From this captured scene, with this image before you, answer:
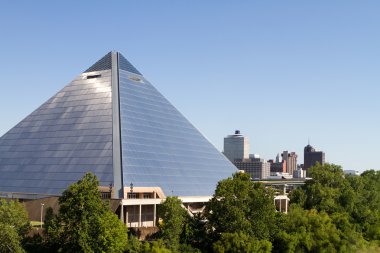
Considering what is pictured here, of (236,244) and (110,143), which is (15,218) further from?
(110,143)

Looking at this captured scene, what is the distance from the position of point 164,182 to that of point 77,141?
1718cm

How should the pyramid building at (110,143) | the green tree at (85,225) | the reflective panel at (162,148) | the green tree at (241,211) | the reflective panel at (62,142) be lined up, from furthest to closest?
the reflective panel at (162,148)
the reflective panel at (62,142)
the pyramid building at (110,143)
the green tree at (241,211)
the green tree at (85,225)

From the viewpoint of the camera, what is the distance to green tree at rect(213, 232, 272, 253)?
194ft

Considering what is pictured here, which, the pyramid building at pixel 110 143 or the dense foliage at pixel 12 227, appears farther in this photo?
the pyramid building at pixel 110 143

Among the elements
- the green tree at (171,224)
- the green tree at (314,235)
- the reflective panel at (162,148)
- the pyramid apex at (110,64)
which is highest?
the pyramid apex at (110,64)

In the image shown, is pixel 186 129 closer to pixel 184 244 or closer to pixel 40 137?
pixel 40 137

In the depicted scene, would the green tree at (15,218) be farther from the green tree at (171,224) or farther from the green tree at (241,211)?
the green tree at (241,211)

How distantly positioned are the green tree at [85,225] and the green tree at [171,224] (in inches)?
208

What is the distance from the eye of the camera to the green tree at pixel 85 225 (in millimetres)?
53469

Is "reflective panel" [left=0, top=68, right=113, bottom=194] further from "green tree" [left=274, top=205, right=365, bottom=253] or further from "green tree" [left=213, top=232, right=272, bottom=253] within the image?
"green tree" [left=274, top=205, right=365, bottom=253]

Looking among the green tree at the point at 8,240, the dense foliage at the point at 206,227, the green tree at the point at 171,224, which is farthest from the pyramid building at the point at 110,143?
the green tree at the point at 8,240

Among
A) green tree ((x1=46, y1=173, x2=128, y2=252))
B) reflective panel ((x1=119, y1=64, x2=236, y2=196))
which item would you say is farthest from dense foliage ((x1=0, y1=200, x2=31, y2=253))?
reflective panel ((x1=119, y1=64, x2=236, y2=196))

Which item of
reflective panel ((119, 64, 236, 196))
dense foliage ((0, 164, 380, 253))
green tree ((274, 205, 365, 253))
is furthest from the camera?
reflective panel ((119, 64, 236, 196))

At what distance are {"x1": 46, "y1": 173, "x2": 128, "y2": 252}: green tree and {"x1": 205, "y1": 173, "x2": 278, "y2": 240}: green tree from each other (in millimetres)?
13121
